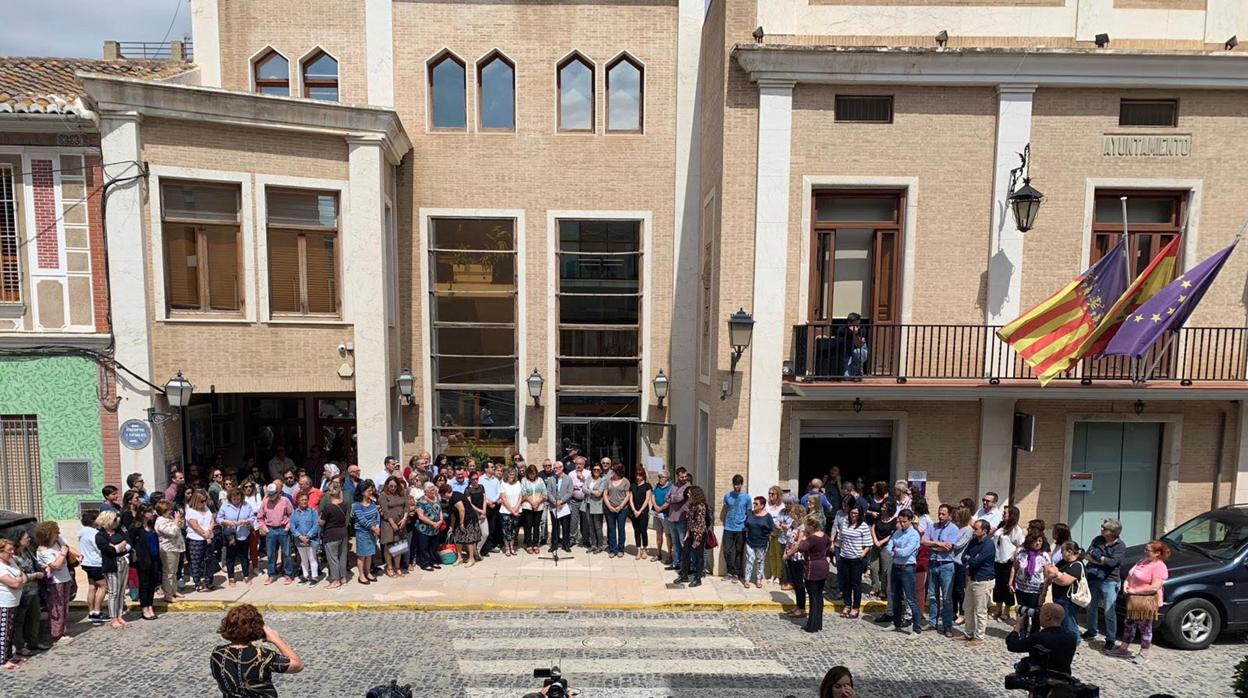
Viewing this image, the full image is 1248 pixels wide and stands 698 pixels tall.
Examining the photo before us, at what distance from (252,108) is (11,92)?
147 inches

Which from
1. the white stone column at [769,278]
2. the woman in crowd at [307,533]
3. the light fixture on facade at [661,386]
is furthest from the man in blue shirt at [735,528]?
the woman in crowd at [307,533]

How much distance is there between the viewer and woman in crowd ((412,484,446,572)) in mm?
11117

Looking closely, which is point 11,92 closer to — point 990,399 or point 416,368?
point 416,368

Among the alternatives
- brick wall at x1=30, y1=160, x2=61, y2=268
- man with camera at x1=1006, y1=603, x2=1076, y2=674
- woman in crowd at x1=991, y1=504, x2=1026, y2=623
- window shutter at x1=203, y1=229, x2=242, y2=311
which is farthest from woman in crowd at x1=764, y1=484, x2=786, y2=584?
brick wall at x1=30, y1=160, x2=61, y2=268

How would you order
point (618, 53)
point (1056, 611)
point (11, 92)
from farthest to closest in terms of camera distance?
point (618, 53) → point (11, 92) → point (1056, 611)

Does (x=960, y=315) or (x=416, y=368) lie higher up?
(x=960, y=315)

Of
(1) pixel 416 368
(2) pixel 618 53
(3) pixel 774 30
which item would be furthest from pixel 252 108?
(3) pixel 774 30

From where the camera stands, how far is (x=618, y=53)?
14.6 metres

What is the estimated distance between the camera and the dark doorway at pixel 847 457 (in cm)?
1225

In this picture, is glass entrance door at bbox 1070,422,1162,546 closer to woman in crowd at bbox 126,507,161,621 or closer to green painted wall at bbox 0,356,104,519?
woman in crowd at bbox 126,507,161,621

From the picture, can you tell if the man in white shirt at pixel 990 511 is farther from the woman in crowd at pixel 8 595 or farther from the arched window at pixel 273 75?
the arched window at pixel 273 75

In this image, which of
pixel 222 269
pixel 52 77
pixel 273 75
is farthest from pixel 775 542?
pixel 52 77

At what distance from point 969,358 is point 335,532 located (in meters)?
10.6

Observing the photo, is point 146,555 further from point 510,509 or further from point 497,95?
point 497,95
